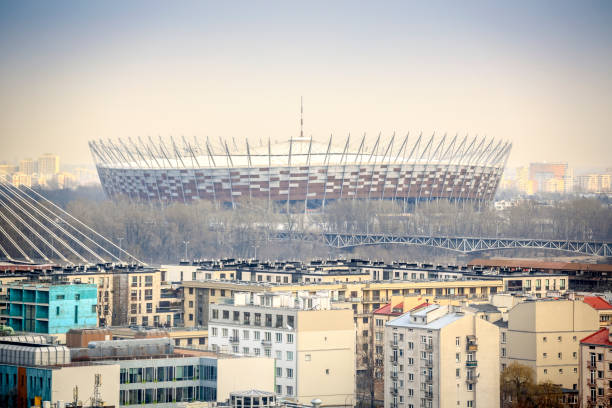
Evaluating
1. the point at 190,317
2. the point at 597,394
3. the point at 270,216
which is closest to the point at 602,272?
the point at 190,317

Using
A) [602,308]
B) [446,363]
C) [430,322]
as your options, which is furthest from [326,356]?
[602,308]

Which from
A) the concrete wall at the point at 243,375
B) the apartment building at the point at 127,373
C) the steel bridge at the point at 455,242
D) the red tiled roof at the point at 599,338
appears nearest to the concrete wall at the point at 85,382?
the apartment building at the point at 127,373

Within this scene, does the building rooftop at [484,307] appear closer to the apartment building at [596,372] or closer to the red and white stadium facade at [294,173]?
the apartment building at [596,372]

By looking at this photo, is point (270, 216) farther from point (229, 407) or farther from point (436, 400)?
point (229, 407)

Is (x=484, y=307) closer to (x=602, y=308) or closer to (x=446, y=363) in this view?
(x=602, y=308)

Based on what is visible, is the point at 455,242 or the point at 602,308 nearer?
the point at 602,308
